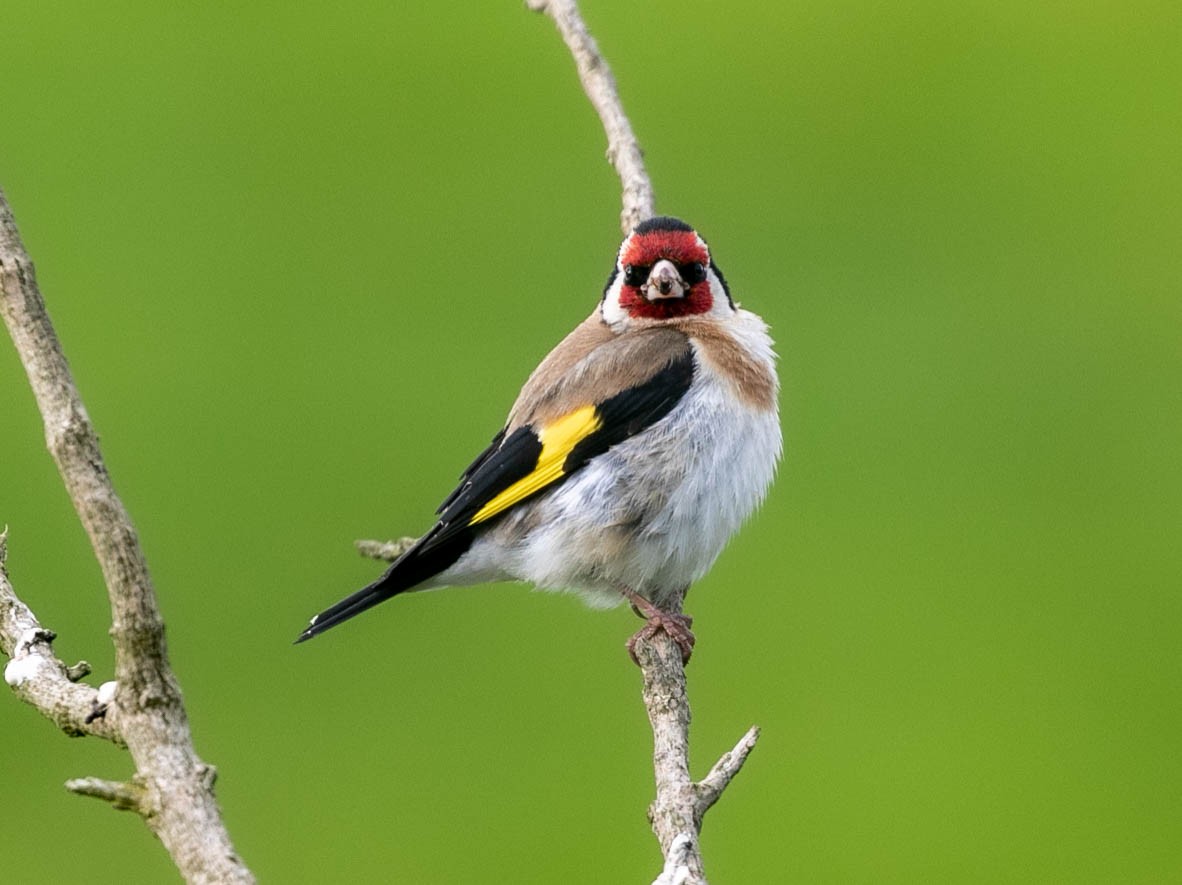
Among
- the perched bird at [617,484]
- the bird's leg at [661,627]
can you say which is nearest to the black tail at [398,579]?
the perched bird at [617,484]

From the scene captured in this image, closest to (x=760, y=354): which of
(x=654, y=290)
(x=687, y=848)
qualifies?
(x=654, y=290)

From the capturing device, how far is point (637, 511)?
3156 mm

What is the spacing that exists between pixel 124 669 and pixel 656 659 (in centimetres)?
135

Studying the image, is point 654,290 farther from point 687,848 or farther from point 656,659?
point 687,848

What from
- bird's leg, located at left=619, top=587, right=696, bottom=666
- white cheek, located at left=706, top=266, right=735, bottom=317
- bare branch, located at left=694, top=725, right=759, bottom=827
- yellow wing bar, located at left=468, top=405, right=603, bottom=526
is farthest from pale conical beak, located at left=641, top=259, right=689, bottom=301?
bare branch, located at left=694, top=725, right=759, bottom=827

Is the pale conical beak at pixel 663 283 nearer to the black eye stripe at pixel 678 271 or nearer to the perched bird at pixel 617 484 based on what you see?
the black eye stripe at pixel 678 271

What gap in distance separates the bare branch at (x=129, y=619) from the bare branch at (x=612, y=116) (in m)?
2.00

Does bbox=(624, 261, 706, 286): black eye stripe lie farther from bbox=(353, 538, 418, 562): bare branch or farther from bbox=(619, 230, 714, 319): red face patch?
bbox=(353, 538, 418, 562): bare branch

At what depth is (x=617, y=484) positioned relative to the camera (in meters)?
3.16

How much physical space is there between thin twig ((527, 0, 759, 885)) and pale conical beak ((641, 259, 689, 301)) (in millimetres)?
225

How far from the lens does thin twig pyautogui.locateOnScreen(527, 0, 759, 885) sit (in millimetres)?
2121

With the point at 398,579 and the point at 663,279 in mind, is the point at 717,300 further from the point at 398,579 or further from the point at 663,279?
the point at 398,579

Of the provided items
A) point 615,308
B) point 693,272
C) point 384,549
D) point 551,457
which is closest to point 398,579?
point 384,549

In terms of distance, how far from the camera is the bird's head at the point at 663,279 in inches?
133
